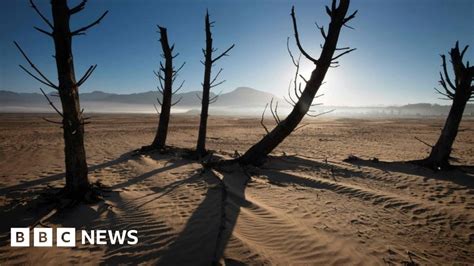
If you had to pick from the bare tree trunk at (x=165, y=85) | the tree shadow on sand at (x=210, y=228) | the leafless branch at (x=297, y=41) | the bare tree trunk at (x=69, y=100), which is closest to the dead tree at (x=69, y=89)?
the bare tree trunk at (x=69, y=100)

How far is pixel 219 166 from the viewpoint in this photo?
25.8 ft

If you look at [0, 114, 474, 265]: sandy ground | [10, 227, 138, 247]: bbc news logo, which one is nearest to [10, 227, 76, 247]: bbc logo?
[10, 227, 138, 247]: bbc news logo

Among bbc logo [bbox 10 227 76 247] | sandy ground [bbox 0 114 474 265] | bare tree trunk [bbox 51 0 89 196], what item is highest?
bare tree trunk [bbox 51 0 89 196]

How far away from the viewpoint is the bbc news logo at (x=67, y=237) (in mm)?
3811

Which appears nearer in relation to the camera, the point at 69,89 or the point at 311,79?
the point at 69,89

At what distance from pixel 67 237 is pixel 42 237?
0.38m

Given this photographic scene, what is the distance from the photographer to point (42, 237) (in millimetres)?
3949

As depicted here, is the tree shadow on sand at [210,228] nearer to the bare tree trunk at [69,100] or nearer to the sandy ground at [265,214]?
the sandy ground at [265,214]

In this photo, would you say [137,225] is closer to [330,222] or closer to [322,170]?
[330,222]

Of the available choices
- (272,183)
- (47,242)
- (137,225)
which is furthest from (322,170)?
(47,242)

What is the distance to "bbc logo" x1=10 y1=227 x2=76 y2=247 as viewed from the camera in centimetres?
379

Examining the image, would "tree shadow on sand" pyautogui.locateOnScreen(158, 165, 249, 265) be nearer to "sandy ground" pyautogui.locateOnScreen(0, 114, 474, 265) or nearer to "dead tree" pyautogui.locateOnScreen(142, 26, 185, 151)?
"sandy ground" pyautogui.locateOnScreen(0, 114, 474, 265)

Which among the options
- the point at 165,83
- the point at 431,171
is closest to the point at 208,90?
the point at 165,83

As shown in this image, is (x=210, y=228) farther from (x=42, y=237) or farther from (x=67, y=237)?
(x=42, y=237)
